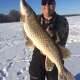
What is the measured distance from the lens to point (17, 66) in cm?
691

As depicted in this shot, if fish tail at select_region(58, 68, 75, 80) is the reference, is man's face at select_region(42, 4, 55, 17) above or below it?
above

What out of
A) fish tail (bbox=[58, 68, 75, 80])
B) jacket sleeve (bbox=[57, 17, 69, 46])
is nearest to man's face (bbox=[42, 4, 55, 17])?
jacket sleeve (bbox=[57, 17, 69, 46])

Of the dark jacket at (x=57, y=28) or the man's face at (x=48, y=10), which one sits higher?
the man's face at (x=48, y=10)

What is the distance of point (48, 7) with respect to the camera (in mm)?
3604

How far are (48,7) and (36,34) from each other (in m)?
0.73

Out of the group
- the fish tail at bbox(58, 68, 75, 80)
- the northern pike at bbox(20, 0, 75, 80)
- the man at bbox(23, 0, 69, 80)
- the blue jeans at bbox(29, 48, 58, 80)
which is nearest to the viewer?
the northern pike at bbox(20, 0, 75, 80)

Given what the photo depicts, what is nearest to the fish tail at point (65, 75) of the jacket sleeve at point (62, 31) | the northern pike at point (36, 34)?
the northern pike at point (36, 34)

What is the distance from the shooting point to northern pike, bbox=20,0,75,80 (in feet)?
9.52

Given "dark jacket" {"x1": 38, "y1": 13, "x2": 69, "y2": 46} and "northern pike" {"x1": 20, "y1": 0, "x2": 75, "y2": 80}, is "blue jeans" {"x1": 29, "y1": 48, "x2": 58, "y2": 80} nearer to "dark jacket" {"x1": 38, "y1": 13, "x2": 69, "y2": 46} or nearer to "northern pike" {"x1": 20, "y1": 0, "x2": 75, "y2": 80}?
"dark jacket" {"x1": 38, "y1": 13, "x2": 69, "y2": 46}

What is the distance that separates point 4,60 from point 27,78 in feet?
7.50

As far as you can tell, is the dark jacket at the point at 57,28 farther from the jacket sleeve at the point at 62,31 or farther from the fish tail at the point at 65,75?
the fish tail at the point at 65,75

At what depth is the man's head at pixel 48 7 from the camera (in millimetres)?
3600

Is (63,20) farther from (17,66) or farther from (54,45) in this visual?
(17,66)

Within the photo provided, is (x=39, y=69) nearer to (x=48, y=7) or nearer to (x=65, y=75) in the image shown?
(x=65, y=75)
